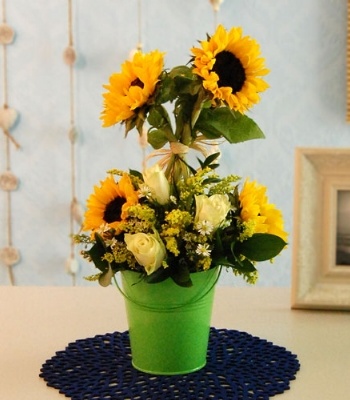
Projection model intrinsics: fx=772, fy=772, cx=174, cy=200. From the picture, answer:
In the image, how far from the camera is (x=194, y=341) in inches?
40.9

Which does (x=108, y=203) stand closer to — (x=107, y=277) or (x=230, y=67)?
(x=107, y=277)

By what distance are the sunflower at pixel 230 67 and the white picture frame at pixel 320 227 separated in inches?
13.1

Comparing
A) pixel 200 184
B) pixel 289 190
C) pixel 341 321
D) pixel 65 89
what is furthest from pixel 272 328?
pixel 65 89

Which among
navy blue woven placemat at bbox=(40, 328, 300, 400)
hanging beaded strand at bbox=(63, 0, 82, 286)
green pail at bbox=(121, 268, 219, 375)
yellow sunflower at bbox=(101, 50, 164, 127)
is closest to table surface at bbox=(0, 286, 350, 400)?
navy blue woven placemat at bbox=(40, 328, 300, 400)

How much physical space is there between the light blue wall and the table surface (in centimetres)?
121

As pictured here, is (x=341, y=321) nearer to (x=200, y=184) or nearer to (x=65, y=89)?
(x=200, y=184)

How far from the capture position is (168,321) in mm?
1019

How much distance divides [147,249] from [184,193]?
0.09 metres

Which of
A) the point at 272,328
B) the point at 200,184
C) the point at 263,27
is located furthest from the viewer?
the point at 263,27

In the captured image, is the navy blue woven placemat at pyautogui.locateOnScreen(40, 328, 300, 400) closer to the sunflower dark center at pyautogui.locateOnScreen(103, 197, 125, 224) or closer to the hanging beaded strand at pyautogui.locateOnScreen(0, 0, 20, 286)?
the sunflower dark center at pyautogui.locateOnScreen(103, 197, 125, 224)

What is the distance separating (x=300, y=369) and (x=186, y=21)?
176cm

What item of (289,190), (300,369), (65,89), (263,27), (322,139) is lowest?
(300,369)

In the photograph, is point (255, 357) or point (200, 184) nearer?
point (200, 184)

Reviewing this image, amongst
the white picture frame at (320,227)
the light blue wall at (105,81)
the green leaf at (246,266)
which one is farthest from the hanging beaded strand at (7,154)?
the green leaf at (246,266)
